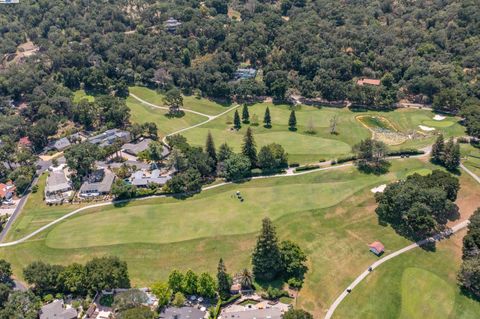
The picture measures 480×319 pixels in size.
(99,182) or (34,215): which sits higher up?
(99,182)

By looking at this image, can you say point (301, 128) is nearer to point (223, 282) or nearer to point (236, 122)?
point (236, 122)

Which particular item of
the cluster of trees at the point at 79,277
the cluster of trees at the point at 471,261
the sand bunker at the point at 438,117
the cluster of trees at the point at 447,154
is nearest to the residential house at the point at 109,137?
the cluster of trees at the point at 79,277

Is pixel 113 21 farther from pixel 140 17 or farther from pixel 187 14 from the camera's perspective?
pixel 187 14

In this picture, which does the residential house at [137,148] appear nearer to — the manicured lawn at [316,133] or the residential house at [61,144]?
the manicured lawn at [316,133]

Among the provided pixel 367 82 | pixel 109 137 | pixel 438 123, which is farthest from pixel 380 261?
pixel 367 82

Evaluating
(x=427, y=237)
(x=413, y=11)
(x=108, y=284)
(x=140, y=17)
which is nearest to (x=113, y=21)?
(x=140, y=17)

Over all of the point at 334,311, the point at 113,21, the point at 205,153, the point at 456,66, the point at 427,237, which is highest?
the point at 113,21
